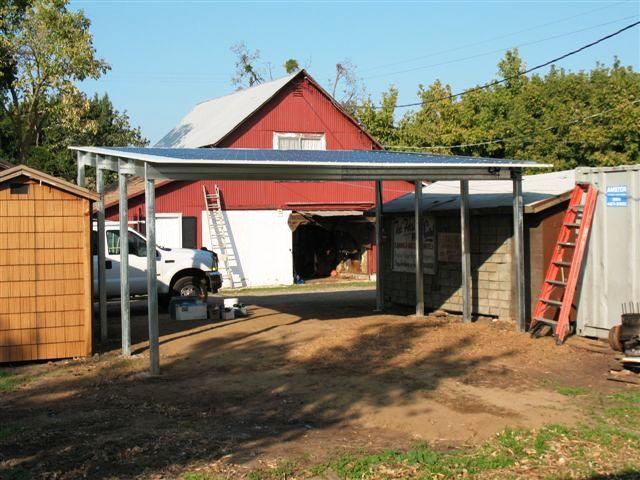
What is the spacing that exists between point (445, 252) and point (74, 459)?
1120cm

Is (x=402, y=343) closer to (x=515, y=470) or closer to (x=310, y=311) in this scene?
(x=310, y=311)

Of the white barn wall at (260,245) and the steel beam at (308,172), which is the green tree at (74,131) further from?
the steel beam at (308,172)

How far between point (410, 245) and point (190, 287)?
5.70 meters

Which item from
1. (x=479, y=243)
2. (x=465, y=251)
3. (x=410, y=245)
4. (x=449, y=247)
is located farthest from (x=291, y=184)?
(x=465, y=251)

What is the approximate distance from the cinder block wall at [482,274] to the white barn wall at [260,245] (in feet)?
43.8

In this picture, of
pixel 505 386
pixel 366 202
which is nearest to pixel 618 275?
pixel 505 386

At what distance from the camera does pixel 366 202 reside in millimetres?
33000

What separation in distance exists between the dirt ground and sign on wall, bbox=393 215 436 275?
8.00 feet

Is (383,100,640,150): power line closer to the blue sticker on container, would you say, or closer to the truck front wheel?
the truck front wheel

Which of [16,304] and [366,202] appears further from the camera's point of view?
[366,202]

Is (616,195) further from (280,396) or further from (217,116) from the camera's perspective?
(217,116)

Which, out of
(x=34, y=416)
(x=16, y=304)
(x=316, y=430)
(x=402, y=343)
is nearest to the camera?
(x=316, y=430)

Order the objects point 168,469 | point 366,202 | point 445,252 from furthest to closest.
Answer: point 366,202 < point 445,252 < point 168,469

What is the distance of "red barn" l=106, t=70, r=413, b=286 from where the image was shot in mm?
29828
